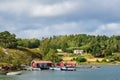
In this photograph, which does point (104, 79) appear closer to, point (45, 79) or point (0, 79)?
point (45, 79)

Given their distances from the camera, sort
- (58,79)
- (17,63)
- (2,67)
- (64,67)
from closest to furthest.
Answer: (58,79)
(2,67)
(17,63)
(64,67)

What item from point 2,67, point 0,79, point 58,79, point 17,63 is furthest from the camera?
point 17,63

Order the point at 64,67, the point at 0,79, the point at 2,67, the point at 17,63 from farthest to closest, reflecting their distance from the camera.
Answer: the point at 64,67 → the point at 17,63 → the point at 2,67 → the point at 0,79

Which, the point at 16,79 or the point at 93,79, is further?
the point at 93,79

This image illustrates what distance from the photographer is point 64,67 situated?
19825cm

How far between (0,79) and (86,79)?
32.0 m

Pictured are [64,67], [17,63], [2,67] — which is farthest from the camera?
[64,67]

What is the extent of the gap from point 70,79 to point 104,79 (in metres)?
12.7

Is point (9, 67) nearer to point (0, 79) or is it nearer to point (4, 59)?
point (4, 59)

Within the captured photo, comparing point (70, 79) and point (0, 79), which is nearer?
point (0, 79)

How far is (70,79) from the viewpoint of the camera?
420 feet

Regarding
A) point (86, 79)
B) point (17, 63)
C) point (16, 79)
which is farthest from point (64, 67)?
point (16, 79)

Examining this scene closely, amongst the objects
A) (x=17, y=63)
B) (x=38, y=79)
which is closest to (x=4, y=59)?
(x=17, y=63)

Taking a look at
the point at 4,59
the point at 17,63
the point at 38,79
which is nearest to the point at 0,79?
the point at 38,79
